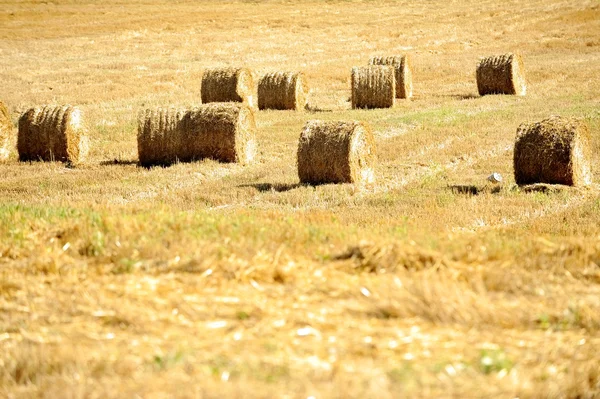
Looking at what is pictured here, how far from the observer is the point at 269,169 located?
15742mm

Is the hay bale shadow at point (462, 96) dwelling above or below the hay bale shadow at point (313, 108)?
above

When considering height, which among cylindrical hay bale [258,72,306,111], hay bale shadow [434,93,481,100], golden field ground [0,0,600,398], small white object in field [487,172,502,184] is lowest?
small white object in field [487,172,502,184]

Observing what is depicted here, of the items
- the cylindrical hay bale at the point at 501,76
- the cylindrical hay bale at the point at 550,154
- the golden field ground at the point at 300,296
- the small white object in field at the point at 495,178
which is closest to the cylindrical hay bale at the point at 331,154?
the golden field ground at the point at 300,296

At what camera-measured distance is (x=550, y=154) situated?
1341 cm

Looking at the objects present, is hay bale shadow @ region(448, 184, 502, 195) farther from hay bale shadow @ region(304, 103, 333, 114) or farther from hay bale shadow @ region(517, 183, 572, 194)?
hay bale shadow @ region(304, 103, 333, 114)

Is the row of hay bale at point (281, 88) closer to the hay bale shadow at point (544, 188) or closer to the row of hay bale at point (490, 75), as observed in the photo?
the row of hay bale at point (490, 75)

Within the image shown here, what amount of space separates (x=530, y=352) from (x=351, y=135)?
10.3 metres

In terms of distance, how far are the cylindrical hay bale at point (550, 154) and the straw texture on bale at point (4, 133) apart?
10022mm

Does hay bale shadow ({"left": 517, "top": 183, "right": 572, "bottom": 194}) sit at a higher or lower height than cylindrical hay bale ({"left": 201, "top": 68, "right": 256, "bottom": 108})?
lower

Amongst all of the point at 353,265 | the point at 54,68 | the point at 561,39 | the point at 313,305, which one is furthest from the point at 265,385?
the point at 561,39

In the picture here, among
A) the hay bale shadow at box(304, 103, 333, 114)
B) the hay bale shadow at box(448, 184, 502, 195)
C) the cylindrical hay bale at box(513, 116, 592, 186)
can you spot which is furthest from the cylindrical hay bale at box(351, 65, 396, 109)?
the hay bale shadow at box(448, 184, 502, 195)

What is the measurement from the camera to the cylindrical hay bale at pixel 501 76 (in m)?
27.3

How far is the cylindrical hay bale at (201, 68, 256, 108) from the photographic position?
2412cm

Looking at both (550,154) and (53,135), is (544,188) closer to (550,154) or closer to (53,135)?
(550,154)
